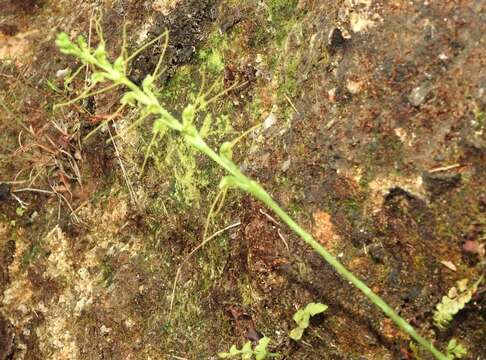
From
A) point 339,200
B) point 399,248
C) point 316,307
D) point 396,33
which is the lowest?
point 316,307

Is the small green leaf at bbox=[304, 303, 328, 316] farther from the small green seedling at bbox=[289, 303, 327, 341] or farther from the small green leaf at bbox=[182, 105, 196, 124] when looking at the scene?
the small green leaf at bbox=[182, 105, 196, 124]

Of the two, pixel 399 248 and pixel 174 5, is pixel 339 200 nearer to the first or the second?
pixel 399 248

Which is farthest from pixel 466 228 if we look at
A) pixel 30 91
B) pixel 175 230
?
pixel 30 91

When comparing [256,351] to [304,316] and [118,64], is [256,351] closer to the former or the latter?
[304,316]

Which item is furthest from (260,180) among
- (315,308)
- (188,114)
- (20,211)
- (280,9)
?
(20,211)

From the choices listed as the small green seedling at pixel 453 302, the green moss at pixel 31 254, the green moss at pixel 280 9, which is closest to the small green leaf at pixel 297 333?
the small green seedling at pixel 453 302

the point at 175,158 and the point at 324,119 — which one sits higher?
the point at 324,119

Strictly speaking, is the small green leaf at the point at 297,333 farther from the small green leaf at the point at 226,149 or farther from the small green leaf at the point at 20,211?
the small green leaf at the point at 20,211
